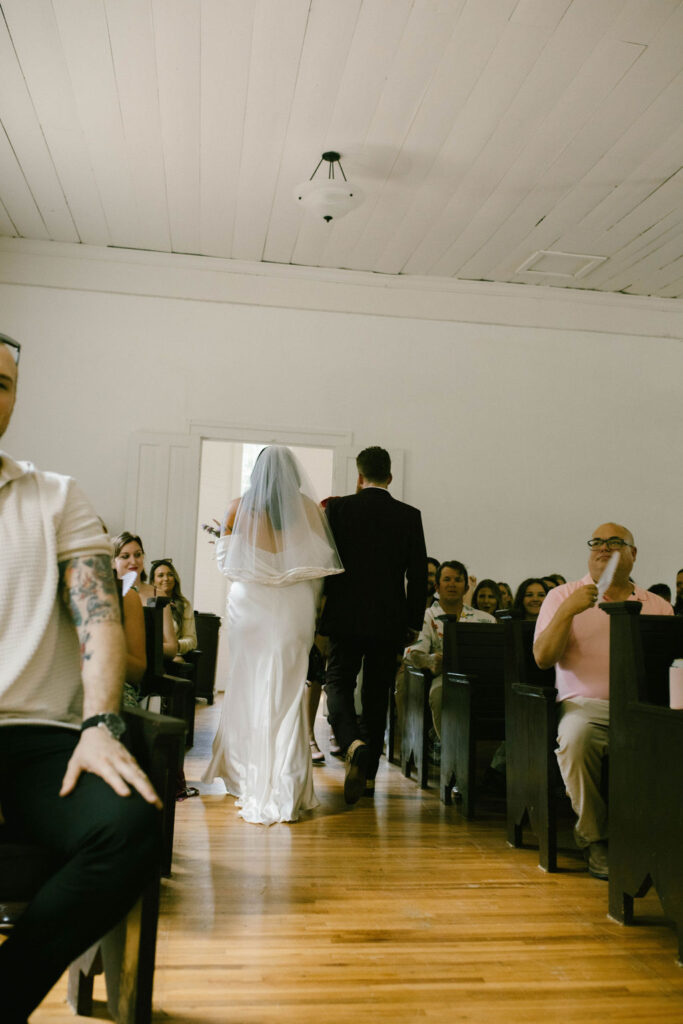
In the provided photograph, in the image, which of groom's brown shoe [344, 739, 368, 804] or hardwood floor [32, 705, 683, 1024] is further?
groom's brown shoe [344, 739, 368, 804]

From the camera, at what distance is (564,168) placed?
5.69 m

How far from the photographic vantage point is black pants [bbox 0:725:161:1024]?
1.26 meters

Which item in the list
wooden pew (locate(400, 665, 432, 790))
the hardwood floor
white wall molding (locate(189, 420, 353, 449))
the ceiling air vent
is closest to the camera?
the hardwood floor

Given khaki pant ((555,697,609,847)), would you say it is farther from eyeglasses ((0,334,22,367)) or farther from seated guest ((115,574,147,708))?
eyeglasses ((0,334,22,367))

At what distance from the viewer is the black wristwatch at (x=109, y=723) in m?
1.49

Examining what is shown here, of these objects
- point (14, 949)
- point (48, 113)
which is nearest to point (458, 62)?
point (48, 113)

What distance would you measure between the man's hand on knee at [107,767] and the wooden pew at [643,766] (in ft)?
5.15

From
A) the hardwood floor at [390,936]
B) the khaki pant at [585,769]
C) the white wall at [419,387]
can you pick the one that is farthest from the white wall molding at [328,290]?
the khaki pant at [585,769]

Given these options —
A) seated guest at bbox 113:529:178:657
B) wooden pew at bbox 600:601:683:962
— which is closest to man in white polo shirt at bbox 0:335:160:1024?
wooden pew at bbox 600:601:683:962

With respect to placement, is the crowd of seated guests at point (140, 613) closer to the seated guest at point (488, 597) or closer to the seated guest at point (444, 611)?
the seated guest at point (444, 611)

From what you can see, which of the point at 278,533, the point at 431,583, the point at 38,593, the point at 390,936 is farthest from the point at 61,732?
the point at 431,583

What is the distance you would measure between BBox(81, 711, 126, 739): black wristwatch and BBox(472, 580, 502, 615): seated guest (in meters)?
5.18

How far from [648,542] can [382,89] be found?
4.65m

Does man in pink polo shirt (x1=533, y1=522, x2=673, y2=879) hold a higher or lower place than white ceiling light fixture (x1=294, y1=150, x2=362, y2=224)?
lower
